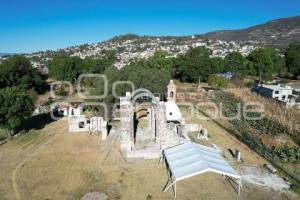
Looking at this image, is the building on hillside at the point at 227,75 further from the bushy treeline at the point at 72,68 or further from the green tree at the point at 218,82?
the bushy treeline at the point at 72,68

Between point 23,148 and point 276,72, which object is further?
point 276,72

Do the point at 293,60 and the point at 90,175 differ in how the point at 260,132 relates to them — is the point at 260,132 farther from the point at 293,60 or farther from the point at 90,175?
the point at 293,60

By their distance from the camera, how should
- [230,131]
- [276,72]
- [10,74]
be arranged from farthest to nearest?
1. [276,72]
2. [10,74]
3. [230,131]

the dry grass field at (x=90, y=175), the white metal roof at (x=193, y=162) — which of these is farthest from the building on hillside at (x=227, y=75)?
the white metal roof at (x=193, y=162)

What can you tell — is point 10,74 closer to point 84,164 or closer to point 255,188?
point 84,164

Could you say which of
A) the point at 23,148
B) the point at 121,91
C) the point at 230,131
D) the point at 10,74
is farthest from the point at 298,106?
the point at 10,74

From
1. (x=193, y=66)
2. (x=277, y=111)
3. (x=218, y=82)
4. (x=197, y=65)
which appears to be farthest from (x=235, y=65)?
(x=277, y=111)

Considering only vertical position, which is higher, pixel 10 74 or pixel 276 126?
pixel 10 74
